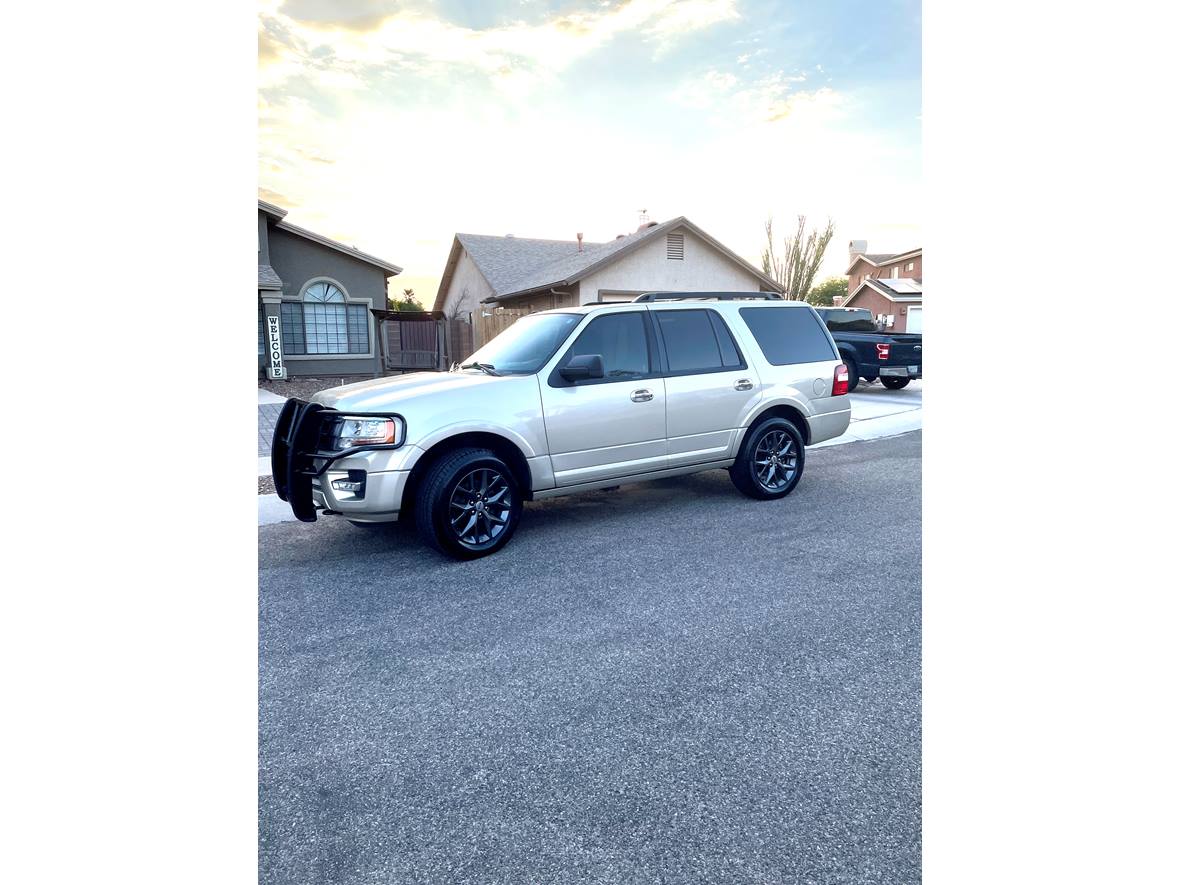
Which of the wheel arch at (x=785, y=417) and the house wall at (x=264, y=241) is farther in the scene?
the house wall at (x=264, y=241)

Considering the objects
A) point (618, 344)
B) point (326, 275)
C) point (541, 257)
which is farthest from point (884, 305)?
point (618, 344)

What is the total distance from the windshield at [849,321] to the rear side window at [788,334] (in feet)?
36.8

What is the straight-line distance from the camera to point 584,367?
5.31 metres

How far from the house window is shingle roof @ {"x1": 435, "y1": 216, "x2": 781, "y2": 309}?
521 centimetres

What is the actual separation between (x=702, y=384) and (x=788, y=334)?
4.57 ft

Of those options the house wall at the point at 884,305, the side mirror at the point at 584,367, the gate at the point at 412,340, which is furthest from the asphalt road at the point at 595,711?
the house wall at the point at 884,305

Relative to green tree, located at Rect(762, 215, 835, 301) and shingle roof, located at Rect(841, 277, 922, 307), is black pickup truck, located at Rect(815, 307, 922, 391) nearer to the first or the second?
green tree, located at Rect(762, 215, 835, 301)

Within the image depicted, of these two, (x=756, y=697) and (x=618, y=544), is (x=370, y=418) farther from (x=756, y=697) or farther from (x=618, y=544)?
(x=756, y=697)

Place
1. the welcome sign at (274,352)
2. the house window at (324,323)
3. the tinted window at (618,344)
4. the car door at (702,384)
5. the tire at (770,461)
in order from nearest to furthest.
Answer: the tinted window at (618,344) < the car door at (702,384) < the tire at (770,461) < the welcome sign at (274,352) < the house window at (324,323)

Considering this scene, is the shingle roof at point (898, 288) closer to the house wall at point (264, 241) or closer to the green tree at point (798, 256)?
the green tree at point (798, 256)

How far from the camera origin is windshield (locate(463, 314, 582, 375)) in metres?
5.63

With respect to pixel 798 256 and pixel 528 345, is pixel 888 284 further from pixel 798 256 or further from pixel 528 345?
pixel 528 345

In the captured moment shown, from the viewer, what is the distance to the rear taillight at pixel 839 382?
7.06 metres

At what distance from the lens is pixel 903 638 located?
3596 millimetres
